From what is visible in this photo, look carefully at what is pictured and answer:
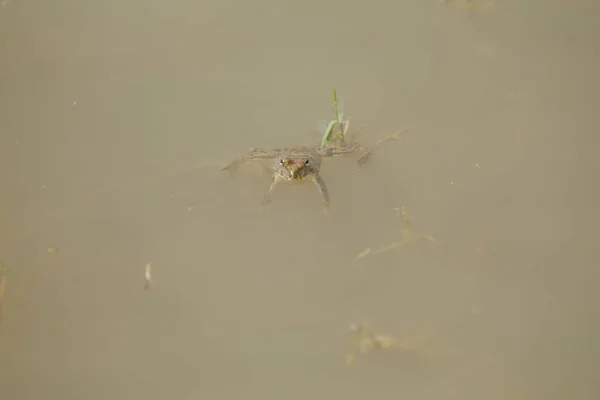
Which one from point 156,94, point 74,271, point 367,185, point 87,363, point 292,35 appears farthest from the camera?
point 292,35

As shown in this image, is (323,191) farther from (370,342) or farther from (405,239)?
(370,342)

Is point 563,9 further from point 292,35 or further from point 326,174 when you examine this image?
point 326,174

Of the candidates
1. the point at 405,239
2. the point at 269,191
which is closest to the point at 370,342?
the point at 405,239

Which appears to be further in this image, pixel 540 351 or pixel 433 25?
pixel 433 25

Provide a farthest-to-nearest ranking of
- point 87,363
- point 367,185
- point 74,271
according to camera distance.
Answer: point 367,185, point 74,271, point 87,363

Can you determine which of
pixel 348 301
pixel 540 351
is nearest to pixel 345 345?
pixel 348 301

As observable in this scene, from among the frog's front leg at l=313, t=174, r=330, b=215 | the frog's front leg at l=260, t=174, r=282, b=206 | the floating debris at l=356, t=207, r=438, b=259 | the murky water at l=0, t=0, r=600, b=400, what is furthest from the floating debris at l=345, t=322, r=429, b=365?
the frog's front leg at l=260, t=174, r=282, b=206

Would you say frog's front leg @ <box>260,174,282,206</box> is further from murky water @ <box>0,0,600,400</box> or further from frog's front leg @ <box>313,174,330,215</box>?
frog's front leg @ <box>313,174,330,215</box>
